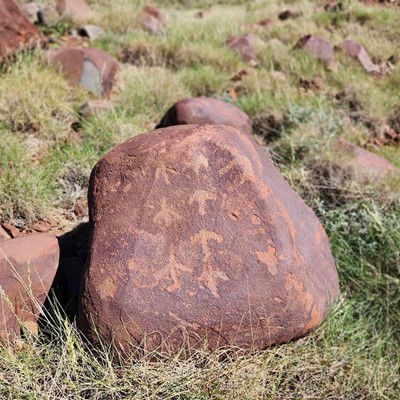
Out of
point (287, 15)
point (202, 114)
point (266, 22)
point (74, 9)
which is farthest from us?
point (287, 15)

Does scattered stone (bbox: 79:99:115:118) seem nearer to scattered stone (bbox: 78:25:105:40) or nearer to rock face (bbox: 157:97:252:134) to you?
rock face (bbox: 157:97:252:134)

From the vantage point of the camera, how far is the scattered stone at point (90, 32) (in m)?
6.20

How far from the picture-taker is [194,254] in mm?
1819

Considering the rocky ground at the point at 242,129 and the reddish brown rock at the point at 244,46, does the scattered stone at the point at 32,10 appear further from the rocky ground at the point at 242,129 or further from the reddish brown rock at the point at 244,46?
the reddish brown rock at the point at 244,46

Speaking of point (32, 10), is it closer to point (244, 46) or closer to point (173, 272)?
point (244, 46)

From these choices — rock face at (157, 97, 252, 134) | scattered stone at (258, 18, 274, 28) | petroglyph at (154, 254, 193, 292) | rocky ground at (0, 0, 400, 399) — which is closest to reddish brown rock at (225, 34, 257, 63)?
rocky ground at (0, 0, 400, 399)

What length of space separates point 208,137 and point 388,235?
1462mm

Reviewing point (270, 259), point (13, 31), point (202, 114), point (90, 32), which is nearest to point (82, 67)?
point (13, 31)

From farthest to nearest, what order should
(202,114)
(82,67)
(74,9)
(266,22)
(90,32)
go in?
(266,22)
(74,9)
(90,32)
(82,67)
(202,114)

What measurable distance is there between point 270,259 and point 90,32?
17.3 feet

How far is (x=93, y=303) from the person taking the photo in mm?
1757

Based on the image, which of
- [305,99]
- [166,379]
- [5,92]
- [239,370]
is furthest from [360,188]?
[5,92]

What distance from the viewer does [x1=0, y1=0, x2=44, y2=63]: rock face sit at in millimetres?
4324

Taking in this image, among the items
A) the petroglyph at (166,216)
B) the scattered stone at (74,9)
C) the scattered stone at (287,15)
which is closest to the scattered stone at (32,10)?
the scattered stone at (74,9)
